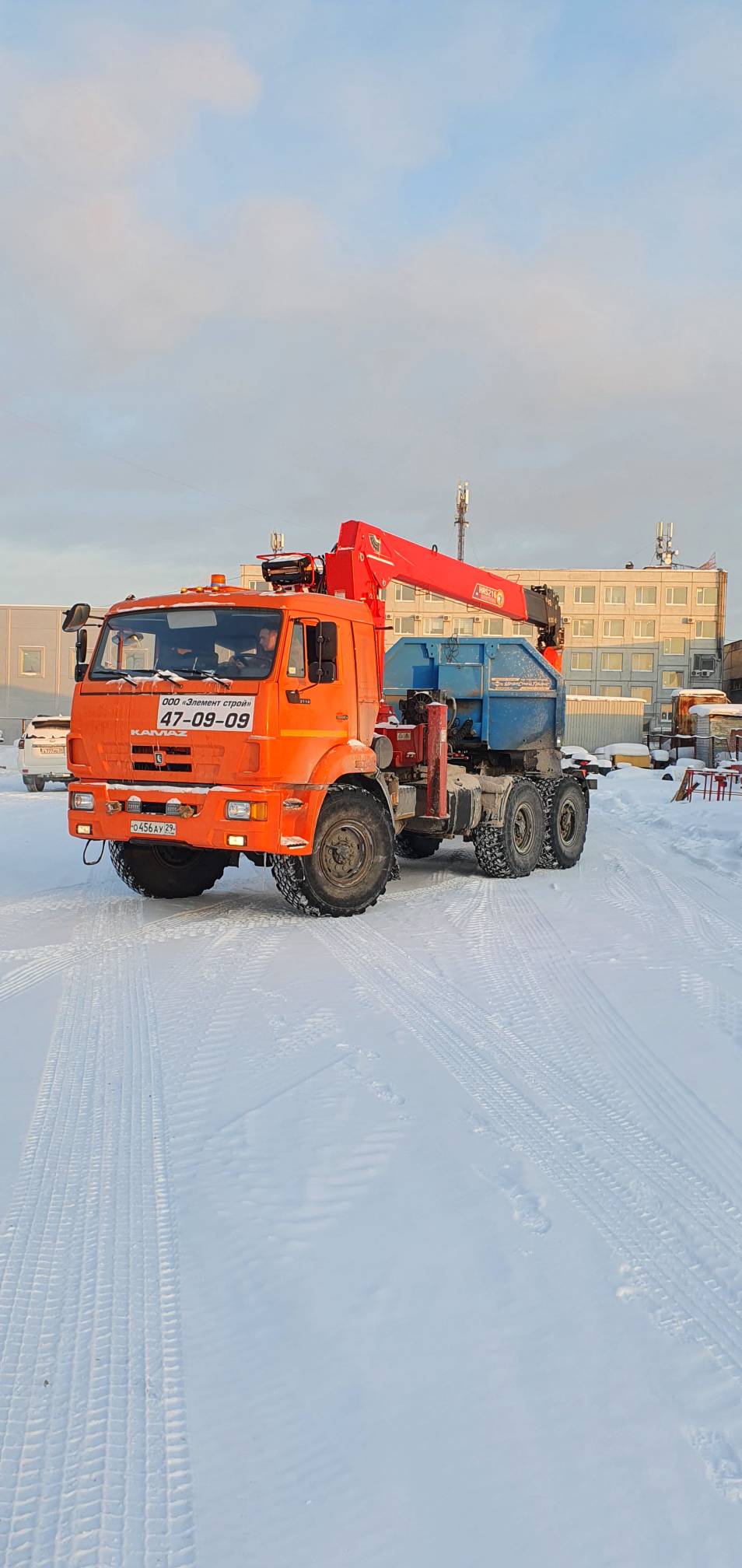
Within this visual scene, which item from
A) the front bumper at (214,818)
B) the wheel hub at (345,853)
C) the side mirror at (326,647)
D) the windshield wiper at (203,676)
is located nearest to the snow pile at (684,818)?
the wheel hub at (345,853)

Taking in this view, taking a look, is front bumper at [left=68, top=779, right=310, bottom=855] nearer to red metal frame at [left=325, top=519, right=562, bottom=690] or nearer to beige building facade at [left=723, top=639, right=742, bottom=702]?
red metal frame at [left=325, top=519, right=562, bottom=690]

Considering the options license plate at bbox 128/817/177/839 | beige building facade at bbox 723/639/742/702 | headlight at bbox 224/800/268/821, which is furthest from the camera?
beige building facade at bbox 723/639/742/702

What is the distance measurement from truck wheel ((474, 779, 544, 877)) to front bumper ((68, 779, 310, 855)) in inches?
154

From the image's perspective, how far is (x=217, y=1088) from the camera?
471 centimetres

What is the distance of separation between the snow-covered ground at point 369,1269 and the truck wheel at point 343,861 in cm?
198

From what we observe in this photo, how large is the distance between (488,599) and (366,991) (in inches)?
305

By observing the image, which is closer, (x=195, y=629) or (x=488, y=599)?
(x=195, y=629)

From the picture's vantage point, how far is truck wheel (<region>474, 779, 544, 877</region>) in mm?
11711

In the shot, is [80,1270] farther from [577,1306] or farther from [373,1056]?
[373,1056]

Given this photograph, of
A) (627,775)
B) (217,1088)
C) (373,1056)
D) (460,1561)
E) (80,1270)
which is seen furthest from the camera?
(627,775)

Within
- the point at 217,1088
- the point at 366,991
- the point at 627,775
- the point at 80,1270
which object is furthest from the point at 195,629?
the point at 627,775

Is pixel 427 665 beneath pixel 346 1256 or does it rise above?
above

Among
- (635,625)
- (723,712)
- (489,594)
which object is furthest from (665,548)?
(489,594)

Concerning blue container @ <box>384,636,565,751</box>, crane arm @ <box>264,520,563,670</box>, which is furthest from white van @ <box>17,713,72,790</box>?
crane arm @ <box>264,520,563,670</box>
